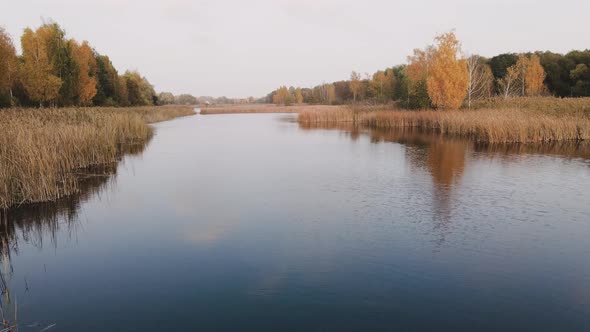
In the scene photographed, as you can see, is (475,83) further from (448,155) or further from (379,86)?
(379,86)

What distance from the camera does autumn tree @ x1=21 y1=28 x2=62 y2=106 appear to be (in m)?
32.4

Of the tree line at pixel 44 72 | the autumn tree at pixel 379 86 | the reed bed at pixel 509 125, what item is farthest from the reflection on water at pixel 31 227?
the autumn tree at pixel 379 86

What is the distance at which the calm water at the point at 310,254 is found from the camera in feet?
16.8

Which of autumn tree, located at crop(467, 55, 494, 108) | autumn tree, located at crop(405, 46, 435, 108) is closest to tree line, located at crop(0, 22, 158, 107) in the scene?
autumn tree, located at crop(405, 46, 435, 108)

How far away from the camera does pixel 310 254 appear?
23.0 feet

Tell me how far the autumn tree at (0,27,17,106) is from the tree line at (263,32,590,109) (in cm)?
3176

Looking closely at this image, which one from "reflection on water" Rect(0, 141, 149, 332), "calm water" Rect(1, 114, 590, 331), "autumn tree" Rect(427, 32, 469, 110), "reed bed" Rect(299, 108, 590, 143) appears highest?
"autumn tree" Rect(427, 32, 469, 110)

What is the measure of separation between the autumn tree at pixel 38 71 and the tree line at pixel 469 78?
3146cm

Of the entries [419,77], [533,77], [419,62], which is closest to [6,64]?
[419,77]

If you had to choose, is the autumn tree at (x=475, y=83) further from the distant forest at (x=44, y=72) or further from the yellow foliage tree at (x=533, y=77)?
the distant forest at (x=44, y=72)

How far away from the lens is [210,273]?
6.35 metres

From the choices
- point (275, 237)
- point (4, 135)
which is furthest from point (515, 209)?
point (4, 135)

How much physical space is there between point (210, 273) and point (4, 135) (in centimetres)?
850

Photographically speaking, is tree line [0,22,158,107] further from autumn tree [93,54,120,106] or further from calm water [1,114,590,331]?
calm water [1,114,590,331]
